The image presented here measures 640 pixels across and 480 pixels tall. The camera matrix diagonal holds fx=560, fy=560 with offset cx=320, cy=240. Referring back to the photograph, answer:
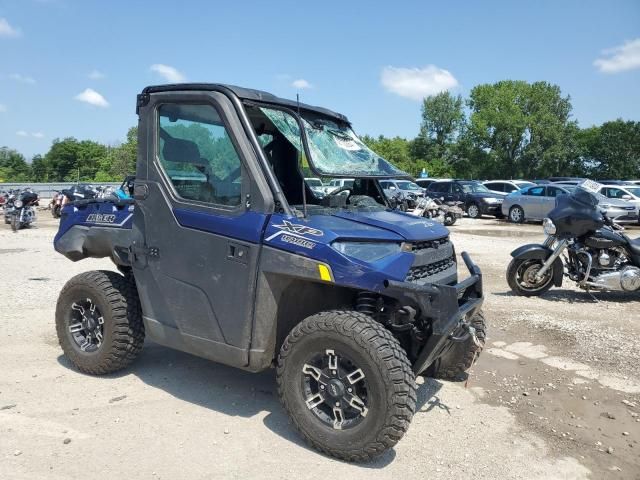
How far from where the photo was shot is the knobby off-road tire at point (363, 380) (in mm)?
3285

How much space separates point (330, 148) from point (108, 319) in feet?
7.54

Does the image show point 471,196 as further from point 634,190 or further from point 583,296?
point 583,296

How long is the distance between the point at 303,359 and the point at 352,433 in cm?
54

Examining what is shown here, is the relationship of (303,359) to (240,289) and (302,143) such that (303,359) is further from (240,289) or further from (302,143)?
(302,143)

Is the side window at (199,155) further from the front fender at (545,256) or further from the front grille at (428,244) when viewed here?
the front fender at (545,256)

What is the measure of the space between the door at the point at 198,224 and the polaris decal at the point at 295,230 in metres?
0.13

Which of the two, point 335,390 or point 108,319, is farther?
point 108,319

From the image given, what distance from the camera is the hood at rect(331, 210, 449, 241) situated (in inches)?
147

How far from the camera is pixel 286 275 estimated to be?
141 inches

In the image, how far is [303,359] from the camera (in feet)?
11.7

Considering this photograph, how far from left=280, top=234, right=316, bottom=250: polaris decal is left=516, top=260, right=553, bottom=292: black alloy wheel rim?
561 centimetres

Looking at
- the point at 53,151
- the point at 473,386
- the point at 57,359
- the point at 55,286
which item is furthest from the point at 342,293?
the point at 53,151

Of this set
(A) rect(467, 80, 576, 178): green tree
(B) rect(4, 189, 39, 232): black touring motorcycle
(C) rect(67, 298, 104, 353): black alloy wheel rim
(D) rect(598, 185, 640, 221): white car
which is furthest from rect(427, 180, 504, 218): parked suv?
(A) rect(467, 80, 576, 178): green tree

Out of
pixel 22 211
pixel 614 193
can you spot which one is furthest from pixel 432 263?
pixel 614 193
